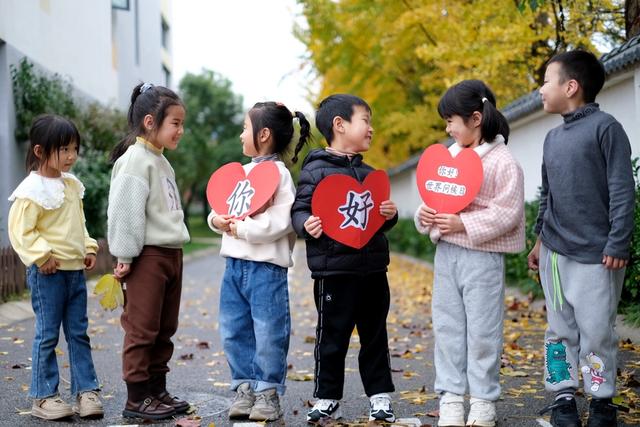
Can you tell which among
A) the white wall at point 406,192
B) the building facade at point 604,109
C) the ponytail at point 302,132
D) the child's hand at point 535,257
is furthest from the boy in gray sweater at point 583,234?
the white wall at point 406,192

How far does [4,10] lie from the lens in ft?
34.8

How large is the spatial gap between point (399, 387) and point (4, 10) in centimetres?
844

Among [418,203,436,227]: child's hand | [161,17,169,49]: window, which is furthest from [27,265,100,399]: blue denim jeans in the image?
[161,17,169,49]: window

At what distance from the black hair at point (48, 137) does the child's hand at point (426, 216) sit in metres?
1.95

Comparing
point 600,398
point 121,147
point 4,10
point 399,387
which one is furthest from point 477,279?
point 4,10

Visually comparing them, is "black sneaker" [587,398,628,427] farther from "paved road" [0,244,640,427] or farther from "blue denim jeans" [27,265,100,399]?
"blue denim jeans" [27,265,100,399]

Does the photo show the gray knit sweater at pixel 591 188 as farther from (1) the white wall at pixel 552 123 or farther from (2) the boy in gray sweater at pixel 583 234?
(1) the white wall at pixel 552 123

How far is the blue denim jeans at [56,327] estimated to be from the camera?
4109 mm

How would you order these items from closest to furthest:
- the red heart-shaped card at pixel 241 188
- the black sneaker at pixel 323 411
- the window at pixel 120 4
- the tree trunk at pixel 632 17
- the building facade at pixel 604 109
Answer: the black sneaker at pixel 323 411 < the red heart-shaped card at pixel 241 188 < the tree trunk at pixel 632 17 < the building facade at pixel 604 109 < the window at pixel 120 4

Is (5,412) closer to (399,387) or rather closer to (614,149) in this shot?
(399,387)

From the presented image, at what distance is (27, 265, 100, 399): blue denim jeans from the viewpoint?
13.5 ft

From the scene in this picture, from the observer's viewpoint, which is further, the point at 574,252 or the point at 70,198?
the point at 70,198

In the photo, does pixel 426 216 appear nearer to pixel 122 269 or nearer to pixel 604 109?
pixel 122 269

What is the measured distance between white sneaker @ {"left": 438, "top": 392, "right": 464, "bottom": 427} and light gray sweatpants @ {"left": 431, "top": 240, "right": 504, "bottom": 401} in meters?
0.03
